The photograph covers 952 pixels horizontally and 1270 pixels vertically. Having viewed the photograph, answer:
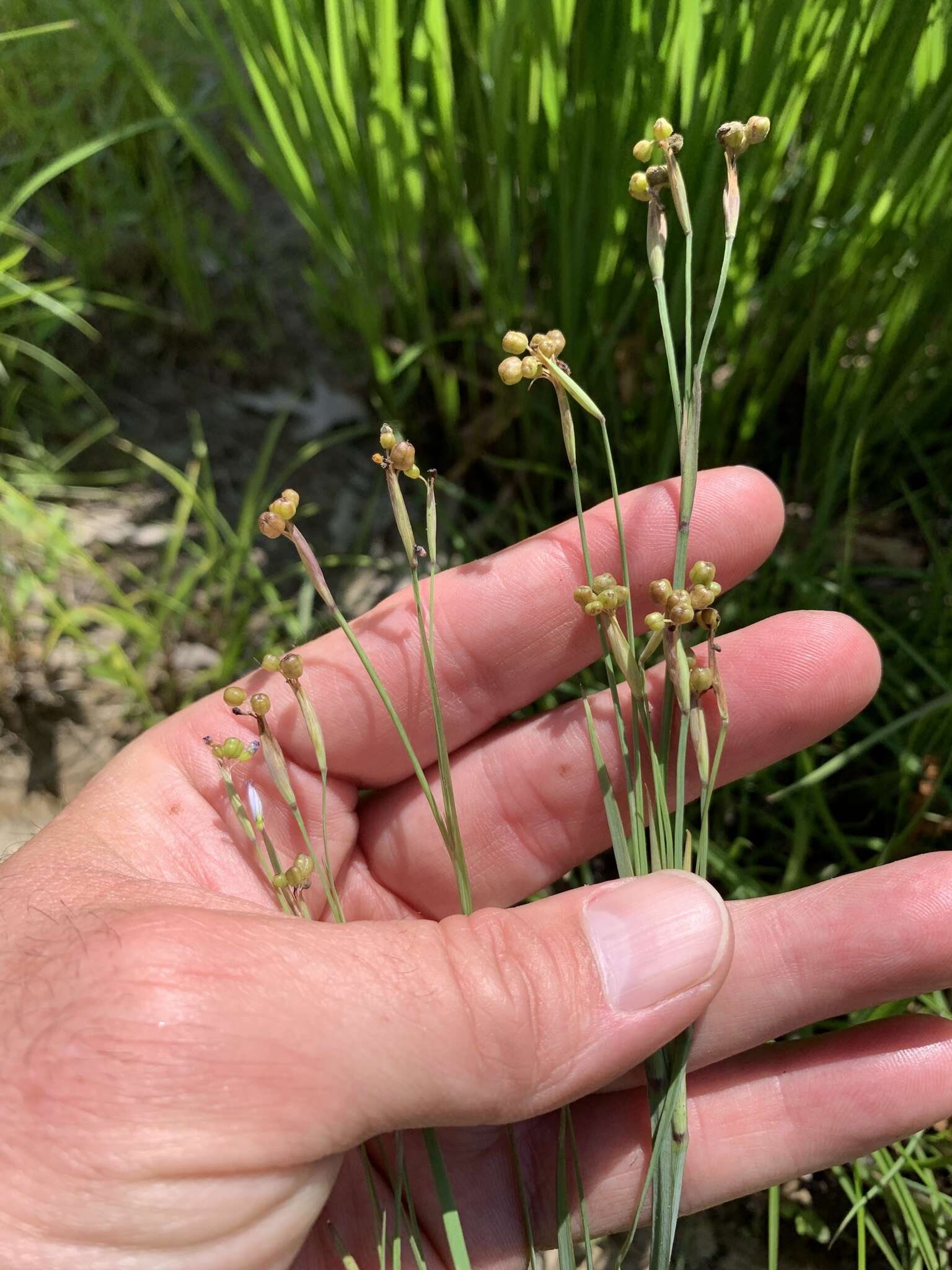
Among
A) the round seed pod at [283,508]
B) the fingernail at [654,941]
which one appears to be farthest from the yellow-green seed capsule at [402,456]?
the fingernail at [654,941]

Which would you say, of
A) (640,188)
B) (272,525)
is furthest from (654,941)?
(640,188)

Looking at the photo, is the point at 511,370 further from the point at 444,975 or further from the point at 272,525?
the point at 444,975

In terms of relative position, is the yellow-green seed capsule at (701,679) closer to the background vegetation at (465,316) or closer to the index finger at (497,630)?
the index finger at (497,630)

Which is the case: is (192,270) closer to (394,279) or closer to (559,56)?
(394,279)

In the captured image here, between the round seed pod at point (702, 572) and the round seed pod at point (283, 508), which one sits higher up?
the round seed pod at point (283, 508)

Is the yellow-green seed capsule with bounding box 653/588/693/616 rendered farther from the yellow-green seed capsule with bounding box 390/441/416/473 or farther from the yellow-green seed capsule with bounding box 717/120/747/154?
the yellow-green seed capsule with bounding box 717/120/747/154

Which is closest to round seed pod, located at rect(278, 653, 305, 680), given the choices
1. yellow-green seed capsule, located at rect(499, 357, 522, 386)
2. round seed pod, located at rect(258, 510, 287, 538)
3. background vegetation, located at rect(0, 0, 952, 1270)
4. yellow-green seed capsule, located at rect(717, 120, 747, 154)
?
round seed pod, located at rect(258, 510, 287, 538)

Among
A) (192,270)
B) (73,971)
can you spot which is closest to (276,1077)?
(73,971)
